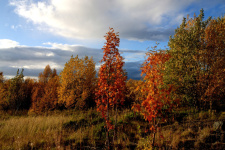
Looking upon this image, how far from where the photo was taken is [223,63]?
11.4 metres

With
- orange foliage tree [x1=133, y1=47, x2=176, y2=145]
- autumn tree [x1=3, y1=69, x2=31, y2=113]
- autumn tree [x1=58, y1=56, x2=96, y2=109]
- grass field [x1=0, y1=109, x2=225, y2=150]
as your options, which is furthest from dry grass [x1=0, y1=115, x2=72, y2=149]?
autumn tree [x1=3, y1=69, x2=31, y2=113]

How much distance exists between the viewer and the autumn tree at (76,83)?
18828 mm

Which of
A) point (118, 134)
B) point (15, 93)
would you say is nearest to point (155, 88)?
point (118, 134)

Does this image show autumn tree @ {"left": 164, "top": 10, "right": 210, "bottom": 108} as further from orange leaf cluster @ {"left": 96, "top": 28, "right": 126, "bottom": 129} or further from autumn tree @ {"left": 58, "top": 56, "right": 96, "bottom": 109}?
autumn tree @ {"left": 58, "top": 56, "right": 96, "bottom": 109}

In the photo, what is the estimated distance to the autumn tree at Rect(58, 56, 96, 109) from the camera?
18828 millimetres

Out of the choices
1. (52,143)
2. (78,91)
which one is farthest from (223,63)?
(78,91)

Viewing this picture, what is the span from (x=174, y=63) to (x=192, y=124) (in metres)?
5.76

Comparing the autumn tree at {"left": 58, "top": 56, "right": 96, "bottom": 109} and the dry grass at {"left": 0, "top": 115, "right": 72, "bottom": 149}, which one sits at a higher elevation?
the autumn tree at {"left": 58, "top": 56, "right": 96, "bottom": 109}

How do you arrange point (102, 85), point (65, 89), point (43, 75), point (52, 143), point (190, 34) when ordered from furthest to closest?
point (43, 75) → point (65, 89) → point (190, 34) → point (52, 143) → point (102, 85)

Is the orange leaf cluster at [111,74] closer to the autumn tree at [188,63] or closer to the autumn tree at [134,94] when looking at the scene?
the autumn tree at [134,94]

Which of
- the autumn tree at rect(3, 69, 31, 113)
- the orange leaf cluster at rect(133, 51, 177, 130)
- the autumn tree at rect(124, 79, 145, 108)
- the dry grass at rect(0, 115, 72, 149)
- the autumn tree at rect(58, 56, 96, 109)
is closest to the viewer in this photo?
the orange leaf cluster at rect(133, 51, 177, 130)

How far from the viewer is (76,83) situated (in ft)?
62.8

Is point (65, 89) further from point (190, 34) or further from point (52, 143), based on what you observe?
point (190, 34)

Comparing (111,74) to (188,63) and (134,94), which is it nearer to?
(188,63)
